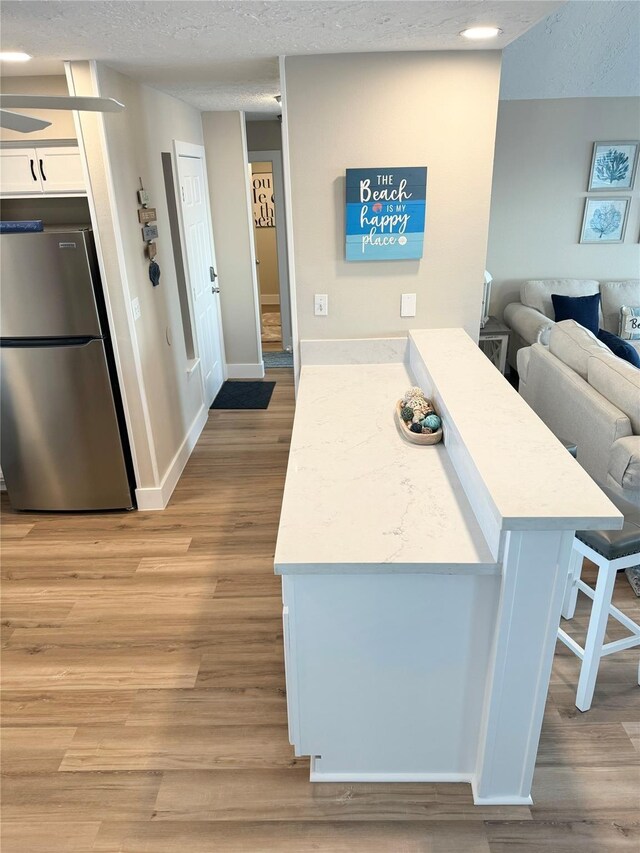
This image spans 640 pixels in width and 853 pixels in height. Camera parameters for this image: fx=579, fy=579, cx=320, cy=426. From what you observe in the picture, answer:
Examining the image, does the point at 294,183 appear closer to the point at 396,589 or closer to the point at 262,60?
the point at 262,60

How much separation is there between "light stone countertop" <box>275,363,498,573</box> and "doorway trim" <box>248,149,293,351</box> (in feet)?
10.8

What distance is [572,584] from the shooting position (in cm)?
249

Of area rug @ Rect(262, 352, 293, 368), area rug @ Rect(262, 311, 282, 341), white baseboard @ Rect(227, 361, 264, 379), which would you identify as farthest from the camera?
area rug @ Rect(262, 311, 282, 341)

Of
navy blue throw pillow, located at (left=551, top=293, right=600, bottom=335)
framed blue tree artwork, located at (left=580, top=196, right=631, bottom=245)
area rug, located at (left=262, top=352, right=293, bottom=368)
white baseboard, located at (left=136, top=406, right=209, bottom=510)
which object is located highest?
framed blue tree artwork, located at (left=580, top=196, right=631, bottom=245)

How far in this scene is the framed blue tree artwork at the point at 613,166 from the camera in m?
5.19

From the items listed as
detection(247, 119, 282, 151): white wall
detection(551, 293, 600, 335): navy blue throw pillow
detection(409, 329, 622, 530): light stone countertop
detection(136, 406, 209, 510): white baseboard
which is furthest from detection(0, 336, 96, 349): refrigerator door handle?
detection(551, 293, 600, 335): navy blue throw pillow

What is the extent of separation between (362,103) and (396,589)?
219 centimetres

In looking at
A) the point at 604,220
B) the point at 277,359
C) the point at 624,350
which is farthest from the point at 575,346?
the point at 277,359

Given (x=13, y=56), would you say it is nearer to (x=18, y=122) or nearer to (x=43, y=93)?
(x=43, y=93)

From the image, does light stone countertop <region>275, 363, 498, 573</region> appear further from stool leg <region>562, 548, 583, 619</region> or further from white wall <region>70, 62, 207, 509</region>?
white wall <region>70, 62, 207, 509</region>

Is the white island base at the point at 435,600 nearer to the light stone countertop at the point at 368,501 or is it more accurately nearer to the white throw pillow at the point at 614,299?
the light stone countertop at the point at 368,501

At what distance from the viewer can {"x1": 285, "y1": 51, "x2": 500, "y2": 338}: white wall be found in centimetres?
261

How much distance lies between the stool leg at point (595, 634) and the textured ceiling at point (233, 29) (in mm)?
1938

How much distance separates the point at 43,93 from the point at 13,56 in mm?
436
